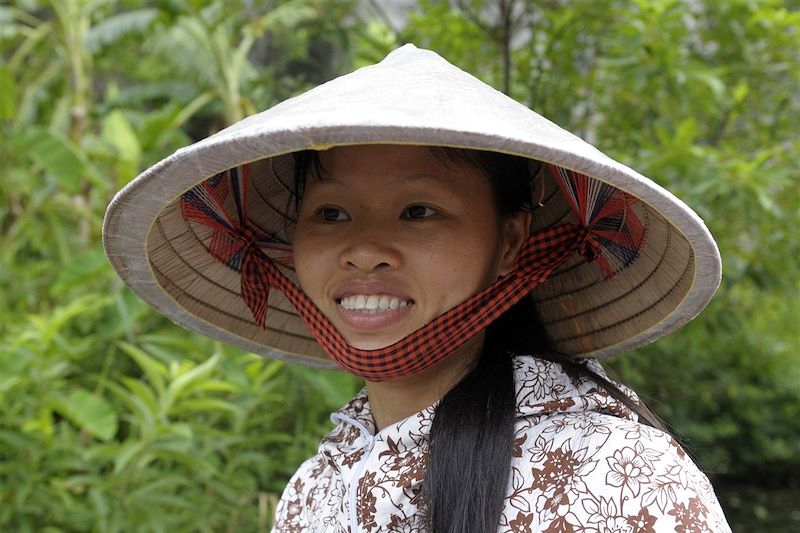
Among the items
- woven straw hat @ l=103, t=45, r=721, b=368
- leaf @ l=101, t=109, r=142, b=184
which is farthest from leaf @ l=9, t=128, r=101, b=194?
woven straw hat @ l=103, t=45, r=721, b=368

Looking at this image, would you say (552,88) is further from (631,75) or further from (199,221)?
(199,221)

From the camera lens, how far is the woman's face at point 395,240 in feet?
4.51

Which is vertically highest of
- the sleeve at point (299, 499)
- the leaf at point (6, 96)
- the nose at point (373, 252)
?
the leaf at point (6, 96)

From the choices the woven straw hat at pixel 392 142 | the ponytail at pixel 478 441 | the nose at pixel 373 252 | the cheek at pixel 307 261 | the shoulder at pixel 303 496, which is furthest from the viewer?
the shoulder at pixel 303 496

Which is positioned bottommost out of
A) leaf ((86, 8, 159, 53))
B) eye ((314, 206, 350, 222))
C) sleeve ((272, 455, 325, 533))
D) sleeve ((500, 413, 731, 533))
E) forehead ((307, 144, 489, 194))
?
sleeve ((500, 413, 731, 533))

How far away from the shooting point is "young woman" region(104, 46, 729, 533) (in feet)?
3.94

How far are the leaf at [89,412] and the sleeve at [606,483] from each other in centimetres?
158

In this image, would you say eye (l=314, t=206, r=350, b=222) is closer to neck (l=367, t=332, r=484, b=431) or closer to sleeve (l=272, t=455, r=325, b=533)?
neck (l=367, t=332, r=484, b=431)

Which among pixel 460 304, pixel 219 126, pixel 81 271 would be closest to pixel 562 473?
pixel 460 304

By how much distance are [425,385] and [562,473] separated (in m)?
0.29

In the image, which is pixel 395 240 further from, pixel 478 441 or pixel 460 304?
pixel 478 441

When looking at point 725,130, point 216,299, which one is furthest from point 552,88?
point 216,299

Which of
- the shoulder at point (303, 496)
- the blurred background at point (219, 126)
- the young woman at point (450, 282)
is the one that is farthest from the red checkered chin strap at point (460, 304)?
the blurred background at point (219, 126)

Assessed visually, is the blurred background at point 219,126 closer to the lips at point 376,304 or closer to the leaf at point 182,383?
the leaf at point 182,383
